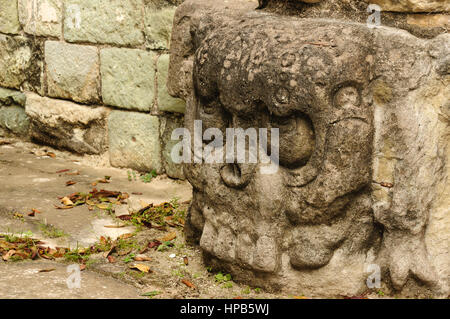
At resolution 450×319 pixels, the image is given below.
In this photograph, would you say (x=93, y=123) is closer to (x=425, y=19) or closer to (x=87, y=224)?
(x=87, y=224)

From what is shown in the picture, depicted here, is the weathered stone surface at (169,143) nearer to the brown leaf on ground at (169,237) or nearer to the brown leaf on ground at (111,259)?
the brown leaf on ground at (169,237)

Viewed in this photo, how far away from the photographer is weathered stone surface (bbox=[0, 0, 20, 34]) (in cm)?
503

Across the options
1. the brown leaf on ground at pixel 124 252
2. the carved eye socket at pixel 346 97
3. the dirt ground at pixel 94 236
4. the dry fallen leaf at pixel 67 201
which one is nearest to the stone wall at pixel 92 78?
the dirt ground at pixel 94 236

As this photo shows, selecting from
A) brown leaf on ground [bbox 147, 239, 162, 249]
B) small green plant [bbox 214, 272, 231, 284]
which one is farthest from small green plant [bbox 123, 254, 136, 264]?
small green plant [bbox 214, 272, 231, 284]

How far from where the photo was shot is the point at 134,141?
4402 mm

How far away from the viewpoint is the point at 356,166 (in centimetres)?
256

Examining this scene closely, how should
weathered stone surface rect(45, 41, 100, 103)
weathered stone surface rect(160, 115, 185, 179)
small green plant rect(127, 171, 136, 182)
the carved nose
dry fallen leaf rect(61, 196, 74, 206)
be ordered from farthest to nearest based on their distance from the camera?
weathered stone surface rect(45, 41, 100, 103)
small green plant rect(127, 171, 136, 182)
weathered stone surface rect(160, 115, 185, 179)
dry fallen leaf rect(61, 196, 74, 206)
the carved nose

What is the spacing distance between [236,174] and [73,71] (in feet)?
7.59

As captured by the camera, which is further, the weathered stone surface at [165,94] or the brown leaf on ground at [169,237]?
the weathered stone surface at [165,94]

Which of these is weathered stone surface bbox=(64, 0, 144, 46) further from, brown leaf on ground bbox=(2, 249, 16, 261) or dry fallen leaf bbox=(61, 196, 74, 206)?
brown leaf on ground bbox=(2, 249, 16, 261)

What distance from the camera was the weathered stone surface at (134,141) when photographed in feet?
14.1

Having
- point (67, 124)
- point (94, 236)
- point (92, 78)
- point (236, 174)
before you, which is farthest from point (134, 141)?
point (236, 174)

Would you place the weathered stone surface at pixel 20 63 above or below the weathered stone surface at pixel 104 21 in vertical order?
below

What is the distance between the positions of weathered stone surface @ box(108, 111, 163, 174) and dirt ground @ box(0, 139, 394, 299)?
91mm
